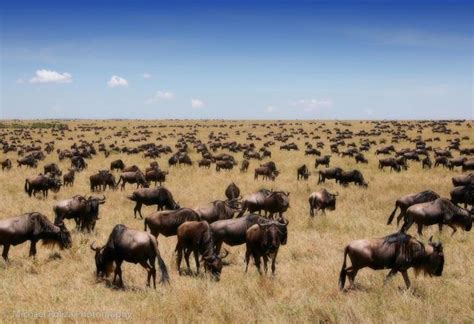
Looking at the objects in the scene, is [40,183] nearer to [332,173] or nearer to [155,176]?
[155,176]

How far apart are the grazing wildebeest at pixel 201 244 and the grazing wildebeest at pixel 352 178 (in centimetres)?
1492

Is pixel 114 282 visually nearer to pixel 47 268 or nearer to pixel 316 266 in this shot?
pixel 47 268

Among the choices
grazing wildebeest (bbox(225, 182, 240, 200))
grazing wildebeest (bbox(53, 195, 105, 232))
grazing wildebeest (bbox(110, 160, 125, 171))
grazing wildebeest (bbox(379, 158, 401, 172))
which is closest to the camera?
grazing wildebeest (bbox(53, 195, 105, 232))

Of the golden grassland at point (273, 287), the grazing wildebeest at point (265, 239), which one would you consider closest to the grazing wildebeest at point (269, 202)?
the golden grassland at point (273, 287)

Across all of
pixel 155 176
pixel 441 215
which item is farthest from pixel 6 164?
pixel 441 215

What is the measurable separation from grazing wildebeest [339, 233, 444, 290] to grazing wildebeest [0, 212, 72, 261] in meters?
7.46

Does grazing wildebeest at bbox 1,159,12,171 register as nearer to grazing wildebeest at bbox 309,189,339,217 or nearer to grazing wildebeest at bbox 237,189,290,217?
grazing wildebeest at bbox 237,189,290,217

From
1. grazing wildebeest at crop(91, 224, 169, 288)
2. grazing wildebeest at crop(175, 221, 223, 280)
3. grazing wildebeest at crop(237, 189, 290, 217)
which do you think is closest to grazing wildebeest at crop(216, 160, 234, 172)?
grazing wildebeest at crop(237, 189, 290, 217)

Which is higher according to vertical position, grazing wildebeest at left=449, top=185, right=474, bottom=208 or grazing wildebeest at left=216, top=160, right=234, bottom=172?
grazing wildebeest at left=449, top=185, right=474, bottom=208

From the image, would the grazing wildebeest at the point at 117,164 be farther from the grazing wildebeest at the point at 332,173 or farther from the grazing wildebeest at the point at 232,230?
the grazing wildebeest at the point at 232,230

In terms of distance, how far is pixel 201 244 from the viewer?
10312 mm

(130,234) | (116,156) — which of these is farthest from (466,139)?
(130,234)

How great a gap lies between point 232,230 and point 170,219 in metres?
1.97

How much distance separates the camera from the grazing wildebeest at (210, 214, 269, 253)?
11.1 metres
